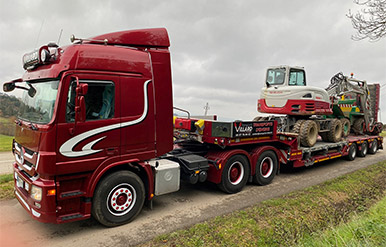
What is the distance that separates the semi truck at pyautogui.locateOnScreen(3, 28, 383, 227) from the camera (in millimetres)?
3908

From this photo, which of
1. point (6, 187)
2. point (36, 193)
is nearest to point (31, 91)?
point (36, 193)

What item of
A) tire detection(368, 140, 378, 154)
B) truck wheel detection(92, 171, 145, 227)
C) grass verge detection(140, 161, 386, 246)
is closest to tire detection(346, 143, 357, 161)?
tire detection(368, 140, 378, 154)

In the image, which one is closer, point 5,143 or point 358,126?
point 358,126

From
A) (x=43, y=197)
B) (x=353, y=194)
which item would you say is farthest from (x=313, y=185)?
(x=43, y=197)

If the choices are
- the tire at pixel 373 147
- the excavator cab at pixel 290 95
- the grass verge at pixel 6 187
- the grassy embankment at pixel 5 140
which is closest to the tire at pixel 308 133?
the excavator cab at pixel 290 95

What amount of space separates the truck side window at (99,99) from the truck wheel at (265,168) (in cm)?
423

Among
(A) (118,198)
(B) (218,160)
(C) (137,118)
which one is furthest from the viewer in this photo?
(B) (218,160)

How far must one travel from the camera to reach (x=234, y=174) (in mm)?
6418

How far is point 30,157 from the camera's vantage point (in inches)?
162

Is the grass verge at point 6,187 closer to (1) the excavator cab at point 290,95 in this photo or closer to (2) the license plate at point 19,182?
(2) the license plate at point 19,182

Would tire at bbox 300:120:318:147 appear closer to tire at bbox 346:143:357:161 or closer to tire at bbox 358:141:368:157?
tire at bbox 346:143:357:161

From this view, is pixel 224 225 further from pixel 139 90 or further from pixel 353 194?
pixel 353 194

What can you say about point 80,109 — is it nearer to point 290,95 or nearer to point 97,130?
point 97,130

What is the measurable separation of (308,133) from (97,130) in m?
6.90
